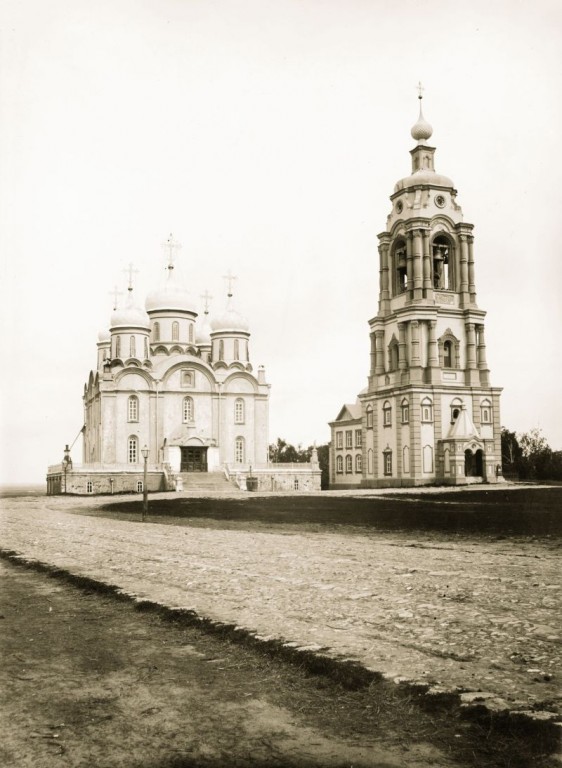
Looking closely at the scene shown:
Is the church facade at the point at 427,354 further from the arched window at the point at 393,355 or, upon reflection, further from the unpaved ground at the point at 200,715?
the unpaved ground at the point at 200,715

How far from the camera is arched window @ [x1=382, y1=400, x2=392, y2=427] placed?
55.3m

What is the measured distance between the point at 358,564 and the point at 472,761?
751cm

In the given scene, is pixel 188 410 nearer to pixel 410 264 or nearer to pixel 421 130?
pixel 410 264

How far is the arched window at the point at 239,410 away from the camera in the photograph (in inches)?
2281

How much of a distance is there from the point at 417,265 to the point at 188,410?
18504 millimetres

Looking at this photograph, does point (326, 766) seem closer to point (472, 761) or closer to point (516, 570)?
point (472, 761)

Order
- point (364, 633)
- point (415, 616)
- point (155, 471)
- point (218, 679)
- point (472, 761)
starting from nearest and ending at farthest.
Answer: point (472, 761)
point (218, 679)
point (364, 633)
point (415, 616)
point (155, 471)

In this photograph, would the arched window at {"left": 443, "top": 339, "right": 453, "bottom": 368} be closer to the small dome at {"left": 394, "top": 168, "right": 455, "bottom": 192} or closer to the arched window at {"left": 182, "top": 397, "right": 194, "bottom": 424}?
the small dome at {"left": 394, "top": 168, "right": 455, "bottom": 192}

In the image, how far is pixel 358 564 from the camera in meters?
12.1

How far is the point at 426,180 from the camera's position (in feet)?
185

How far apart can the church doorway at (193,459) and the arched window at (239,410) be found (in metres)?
3.93

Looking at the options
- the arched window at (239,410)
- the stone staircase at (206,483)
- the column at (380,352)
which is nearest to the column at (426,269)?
the column at (380,352)

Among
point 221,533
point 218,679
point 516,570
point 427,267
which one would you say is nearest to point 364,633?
point 218,679

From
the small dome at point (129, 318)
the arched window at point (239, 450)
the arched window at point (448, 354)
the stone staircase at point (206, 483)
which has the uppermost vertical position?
the small dome at point (129, 318)
